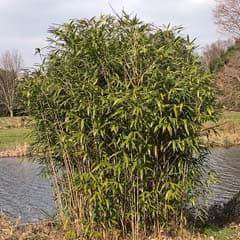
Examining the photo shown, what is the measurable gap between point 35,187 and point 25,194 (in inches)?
39.7

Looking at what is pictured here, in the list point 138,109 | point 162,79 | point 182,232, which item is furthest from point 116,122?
point 182,232

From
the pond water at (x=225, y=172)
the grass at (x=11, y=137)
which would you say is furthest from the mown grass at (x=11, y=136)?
the pond water at (x=225, y=172)

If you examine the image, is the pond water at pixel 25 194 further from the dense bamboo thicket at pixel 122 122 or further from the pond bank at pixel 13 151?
the pond bank at pixel 13 151

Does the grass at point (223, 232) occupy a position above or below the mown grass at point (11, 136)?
above

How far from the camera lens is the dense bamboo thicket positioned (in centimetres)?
658

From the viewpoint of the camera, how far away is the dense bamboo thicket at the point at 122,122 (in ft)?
21.6

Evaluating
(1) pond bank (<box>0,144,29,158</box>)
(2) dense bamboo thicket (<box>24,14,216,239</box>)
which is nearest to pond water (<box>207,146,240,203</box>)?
(2) dense bamboo thicket (<box>24,14,216,239</box>)

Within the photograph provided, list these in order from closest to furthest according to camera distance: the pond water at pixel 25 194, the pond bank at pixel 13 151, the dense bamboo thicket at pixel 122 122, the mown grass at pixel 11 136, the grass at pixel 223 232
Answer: the dense bamboo thicket at pixel 122 122 < the grass at pixel 223 232 < the pond water at pixel 25 194 < the pond bank at pixel 13 151 < the mown grass at pixel 11 136

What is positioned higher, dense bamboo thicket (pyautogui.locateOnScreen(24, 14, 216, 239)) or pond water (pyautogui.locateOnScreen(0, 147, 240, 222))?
dense bamboo thicket (pyautogui.locateOnScreen(24, 14, 216, 239))

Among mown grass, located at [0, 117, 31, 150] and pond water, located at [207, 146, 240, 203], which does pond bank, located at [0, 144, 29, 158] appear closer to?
mown grass, located at [0, 117, 31, 150]

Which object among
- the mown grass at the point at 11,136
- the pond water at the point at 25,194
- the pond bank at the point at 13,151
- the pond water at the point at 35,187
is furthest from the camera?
the mown grass at the point at 11,136

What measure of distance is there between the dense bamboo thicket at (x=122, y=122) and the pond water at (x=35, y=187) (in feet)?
5.64

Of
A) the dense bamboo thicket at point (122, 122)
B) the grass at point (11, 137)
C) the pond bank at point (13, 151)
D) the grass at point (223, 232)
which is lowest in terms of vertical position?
the pond bank at point (13, 151)

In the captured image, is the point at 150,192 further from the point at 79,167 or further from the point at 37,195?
the point at 37,195
